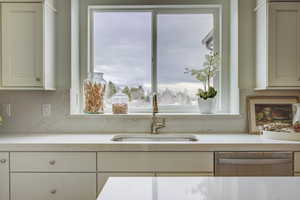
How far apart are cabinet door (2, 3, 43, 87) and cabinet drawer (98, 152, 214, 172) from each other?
0.95 meters

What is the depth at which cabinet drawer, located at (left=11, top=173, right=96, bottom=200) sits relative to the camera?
1802 mm

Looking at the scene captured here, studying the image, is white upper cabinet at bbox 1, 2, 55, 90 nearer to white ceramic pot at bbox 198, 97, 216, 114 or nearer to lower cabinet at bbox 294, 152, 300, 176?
white ceramic pot at bbox 198, 97, 216, 114

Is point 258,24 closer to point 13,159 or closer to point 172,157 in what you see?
point 172,157

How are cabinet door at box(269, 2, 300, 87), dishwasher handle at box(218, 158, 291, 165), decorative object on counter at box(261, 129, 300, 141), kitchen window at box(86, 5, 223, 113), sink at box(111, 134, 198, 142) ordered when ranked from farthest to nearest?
kitchen window at box(86, 5, 223, 113) → sink at box(111, 134, 198, 142) → cabinet door at box(269, 2, 300, 87) → decorative object on counter at box(261, 129, 300, 141) → dishwasher handle at box(218, 158, 291, 165)

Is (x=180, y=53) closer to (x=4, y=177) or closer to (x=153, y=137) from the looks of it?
(x=153, y=137)

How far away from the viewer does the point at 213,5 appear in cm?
254

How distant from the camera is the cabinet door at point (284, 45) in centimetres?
208

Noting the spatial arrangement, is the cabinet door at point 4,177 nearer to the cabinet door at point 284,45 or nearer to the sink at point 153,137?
the sink at point 153,137

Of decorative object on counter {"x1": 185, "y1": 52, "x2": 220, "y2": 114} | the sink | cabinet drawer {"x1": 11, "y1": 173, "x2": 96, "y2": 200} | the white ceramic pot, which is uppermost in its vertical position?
decorative object on counter {"x1": 185, "y1": 52, "x2": 220, "y2": 114}

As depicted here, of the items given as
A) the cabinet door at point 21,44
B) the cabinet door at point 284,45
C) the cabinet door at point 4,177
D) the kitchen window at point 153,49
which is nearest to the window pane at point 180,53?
the kitchen window at point 153,49

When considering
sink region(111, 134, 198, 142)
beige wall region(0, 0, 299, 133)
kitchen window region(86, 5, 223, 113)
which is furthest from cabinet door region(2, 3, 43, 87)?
sink region(111, 134, 198, 142)

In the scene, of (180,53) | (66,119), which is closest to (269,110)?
(180,53)

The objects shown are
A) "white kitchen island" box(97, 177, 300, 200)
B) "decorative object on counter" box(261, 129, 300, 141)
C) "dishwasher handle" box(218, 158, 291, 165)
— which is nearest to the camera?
"white kitchen island" box(97, 177, 300, 200)

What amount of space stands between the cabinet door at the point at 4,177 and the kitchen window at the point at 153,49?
3.47 ft
